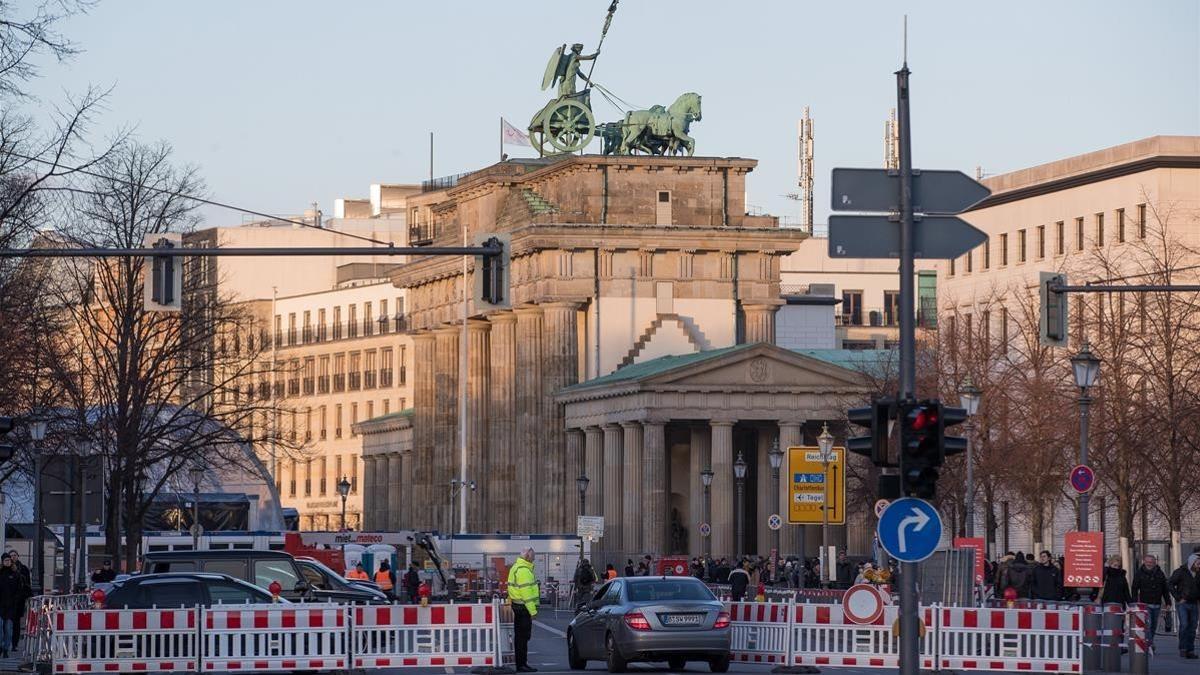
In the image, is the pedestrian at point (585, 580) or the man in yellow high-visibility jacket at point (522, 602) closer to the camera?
the man in yellow high-visibility jacket at point (522, 602)

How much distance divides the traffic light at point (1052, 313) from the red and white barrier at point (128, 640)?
11.8 metres

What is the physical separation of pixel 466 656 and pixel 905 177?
628 inches

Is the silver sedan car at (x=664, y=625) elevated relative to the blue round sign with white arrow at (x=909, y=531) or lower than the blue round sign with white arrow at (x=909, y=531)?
lower

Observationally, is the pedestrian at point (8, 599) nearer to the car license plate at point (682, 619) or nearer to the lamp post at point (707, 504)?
the car license plate at point (682, 619)

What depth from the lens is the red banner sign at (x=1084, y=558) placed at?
4359 cm

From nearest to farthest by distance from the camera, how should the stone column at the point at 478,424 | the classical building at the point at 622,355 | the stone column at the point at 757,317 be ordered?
the classical building at the point at 622,355 < the stone column at the point at 757,317 < the stone column at the point at 478,424

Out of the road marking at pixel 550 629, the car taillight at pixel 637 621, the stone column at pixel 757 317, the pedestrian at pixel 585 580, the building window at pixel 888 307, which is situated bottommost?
the road marking at pixel 550 629

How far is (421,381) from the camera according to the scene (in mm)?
133750

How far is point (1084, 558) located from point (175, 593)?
15.2 meters

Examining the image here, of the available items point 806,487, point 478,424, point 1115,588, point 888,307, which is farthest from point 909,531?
point 888,307

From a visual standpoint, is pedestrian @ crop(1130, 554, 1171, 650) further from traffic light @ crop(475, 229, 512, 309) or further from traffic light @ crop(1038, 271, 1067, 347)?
traffic light @ crop(475, 229, 512, 309)

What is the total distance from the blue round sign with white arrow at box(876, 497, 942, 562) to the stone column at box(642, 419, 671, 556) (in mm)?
79271

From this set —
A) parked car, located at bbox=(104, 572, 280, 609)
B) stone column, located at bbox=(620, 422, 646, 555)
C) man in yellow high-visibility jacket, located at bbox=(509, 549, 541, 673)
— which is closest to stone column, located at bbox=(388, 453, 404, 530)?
stone column, located at bbox=(620, 422, 646, 555)

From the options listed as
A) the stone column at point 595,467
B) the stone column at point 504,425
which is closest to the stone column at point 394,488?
the stone column at point 504,425
